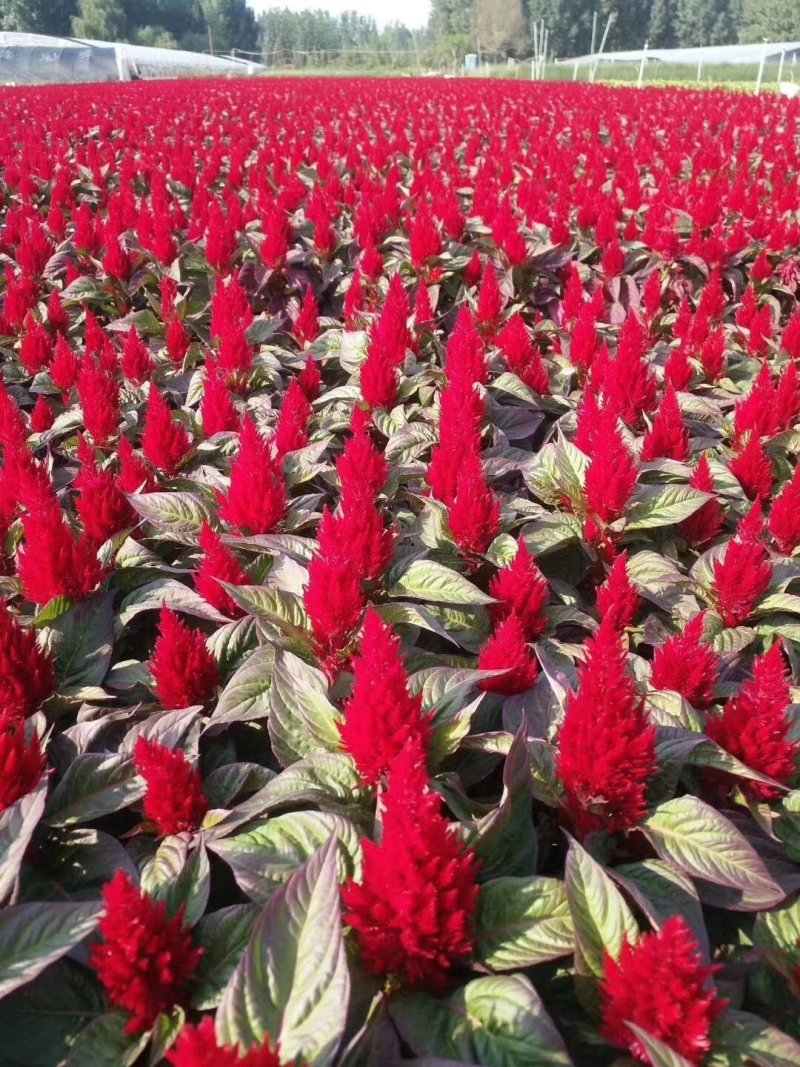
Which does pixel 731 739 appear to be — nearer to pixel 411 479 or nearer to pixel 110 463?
pixel 411 479

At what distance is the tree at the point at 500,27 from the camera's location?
5406 centimetres

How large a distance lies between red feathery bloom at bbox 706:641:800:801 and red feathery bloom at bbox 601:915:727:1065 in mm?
469

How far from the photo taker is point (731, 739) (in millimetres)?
1341

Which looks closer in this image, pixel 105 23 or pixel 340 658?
pixel 340 658

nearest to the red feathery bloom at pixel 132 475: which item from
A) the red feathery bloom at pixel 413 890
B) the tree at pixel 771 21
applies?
the red feathery bloom at pixel 413 890

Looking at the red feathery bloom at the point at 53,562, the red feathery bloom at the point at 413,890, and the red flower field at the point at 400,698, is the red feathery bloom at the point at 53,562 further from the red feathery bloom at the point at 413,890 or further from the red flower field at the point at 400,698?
the red feathery bloom at the point at 413,890

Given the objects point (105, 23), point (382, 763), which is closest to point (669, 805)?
point (382, 763)

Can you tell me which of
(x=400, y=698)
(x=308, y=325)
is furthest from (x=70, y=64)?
(x=400, y=698)

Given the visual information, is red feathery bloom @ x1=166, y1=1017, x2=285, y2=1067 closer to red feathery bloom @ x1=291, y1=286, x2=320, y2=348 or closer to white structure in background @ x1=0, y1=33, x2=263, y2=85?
red feathery bloom @ x1=291, y1=286, x2=320, y2=348

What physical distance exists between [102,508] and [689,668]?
132cm

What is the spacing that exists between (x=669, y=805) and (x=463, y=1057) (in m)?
0.49

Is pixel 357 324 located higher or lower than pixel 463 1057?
higher

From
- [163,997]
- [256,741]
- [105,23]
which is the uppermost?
[105,23]

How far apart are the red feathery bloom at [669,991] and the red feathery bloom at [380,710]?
15.1 inches
